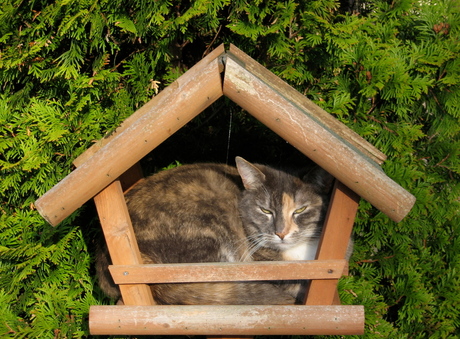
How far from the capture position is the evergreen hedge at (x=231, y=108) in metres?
2.54

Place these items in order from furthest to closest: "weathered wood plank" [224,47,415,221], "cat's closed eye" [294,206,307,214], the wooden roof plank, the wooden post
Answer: "cat's closed eye" [294,206,307,214]
the wooden roof plank
the wooden post
"weathered wood plank" [224,47,415,221]

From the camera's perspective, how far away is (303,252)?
8.86 ft

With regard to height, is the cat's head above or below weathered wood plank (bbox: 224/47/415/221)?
below

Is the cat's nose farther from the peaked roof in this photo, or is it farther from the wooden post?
the peaked roof

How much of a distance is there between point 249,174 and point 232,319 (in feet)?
2.62

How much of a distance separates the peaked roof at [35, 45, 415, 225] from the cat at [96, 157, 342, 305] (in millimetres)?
467

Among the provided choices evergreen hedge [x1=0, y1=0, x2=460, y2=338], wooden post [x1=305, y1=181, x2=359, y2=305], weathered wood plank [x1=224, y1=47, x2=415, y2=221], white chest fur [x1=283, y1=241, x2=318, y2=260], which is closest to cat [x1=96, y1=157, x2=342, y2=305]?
white chest fur [x1=283, y1=241, x2=318, y2=260]

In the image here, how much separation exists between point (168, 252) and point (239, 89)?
0.89 meters

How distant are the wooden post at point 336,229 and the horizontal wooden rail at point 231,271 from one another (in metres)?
0.05

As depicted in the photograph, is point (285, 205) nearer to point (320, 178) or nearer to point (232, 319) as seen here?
point (320, 178)

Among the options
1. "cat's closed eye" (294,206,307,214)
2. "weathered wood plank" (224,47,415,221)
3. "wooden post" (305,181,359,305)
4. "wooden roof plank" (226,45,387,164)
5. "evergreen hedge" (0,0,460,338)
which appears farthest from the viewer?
"cat's closed eye" (294,206,307,214)

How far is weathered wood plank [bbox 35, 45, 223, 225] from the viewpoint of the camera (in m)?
2.02

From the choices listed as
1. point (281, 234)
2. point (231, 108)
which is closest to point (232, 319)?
point (281, 234)

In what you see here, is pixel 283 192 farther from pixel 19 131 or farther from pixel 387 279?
pixel 19 131
